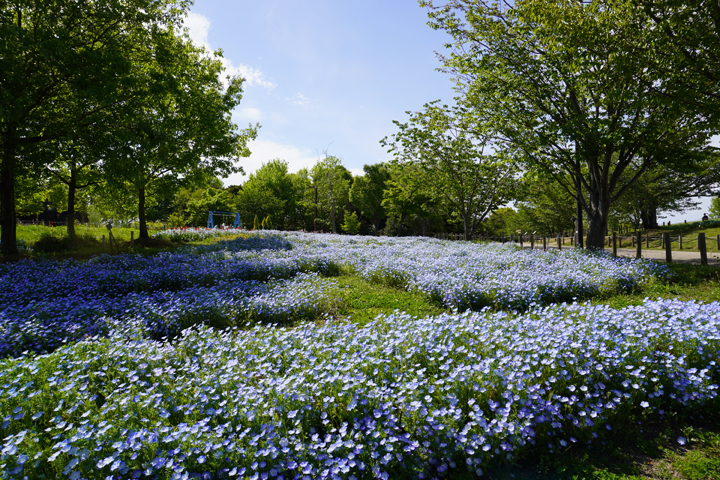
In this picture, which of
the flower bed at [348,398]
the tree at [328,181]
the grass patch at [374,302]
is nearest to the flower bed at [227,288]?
the grass patch at [374,302]

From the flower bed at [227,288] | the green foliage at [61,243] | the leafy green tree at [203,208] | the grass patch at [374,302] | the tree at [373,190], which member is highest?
the tree at [373,190]

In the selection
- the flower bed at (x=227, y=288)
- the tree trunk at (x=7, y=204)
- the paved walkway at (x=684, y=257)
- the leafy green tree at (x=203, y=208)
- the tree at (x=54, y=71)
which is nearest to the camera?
the flower bed at (x=227, y=288)

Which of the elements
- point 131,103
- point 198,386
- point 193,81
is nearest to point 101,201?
point 193,81

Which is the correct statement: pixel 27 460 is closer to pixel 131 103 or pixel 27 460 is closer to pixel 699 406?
pixel 699 406

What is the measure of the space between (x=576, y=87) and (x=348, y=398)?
43.9 feet

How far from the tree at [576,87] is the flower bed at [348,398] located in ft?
27.5

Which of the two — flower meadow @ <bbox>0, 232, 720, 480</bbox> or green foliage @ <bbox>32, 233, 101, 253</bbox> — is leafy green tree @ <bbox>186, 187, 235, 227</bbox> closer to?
green foliage @ <bbox>32, 233, 101, 253</bbox>

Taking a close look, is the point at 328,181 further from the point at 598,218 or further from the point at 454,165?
the point at 598,218

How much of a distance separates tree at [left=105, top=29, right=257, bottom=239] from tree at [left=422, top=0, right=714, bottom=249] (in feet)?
36.6

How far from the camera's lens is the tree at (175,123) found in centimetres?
1331

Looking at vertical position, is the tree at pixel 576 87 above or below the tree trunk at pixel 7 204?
above

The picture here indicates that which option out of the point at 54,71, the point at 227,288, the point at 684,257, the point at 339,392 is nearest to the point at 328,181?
the point at 54,71

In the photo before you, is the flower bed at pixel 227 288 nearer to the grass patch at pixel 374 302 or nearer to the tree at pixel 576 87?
the grass patch at pixel 374 302

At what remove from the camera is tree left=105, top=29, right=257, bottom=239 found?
1331 centimetres
